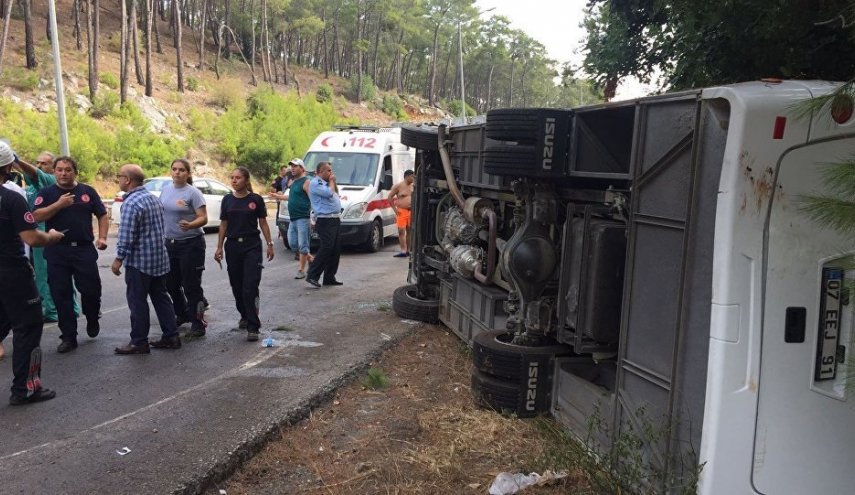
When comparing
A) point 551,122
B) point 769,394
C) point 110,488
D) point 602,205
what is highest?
point 551,122

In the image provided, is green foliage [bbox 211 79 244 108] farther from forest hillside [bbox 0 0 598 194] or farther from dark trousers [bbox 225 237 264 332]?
dark trousers [bbox 225 237 264 332]

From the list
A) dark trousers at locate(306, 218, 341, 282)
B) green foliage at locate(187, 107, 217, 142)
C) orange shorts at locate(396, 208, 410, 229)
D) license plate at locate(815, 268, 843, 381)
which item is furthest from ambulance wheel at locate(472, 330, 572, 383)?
green foliage at locate(187, 107, 217, 142)

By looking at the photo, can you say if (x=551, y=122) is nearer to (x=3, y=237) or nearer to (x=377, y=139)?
(x=3, y=237)

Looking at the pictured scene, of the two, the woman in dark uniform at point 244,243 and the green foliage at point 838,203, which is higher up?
the green foliage at point 838,203

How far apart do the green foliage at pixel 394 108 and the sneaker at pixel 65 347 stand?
173 feet

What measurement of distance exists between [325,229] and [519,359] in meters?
5.48

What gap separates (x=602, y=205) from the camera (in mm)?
4059

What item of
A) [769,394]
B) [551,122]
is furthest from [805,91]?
[551,122]

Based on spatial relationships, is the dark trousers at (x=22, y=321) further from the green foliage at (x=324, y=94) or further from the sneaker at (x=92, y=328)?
the green foliage at (x=324, y=94)

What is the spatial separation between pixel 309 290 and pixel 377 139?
18.3 feet

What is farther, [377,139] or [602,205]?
[377,139]

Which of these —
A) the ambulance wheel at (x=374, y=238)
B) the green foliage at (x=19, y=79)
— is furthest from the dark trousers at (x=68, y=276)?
the green foliage at (x=19, y=79)

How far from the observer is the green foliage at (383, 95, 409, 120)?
58025 millimetres

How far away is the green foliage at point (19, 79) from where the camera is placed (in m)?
29.1
